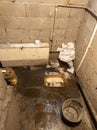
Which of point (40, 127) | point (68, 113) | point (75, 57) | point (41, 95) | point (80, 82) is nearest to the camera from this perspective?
point (40, 127)

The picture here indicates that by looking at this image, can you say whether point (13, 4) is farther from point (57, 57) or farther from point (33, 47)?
point (57, 57)

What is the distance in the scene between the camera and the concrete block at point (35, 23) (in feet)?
7.75

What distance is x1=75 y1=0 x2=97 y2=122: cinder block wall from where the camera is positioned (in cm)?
197

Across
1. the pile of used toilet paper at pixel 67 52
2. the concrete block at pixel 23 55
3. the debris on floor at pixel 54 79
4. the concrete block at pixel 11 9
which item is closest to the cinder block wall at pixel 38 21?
the concrete block at pixel 11 9

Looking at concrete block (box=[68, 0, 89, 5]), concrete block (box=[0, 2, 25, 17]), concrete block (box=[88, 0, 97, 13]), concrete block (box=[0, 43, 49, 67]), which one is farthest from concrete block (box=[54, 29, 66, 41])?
concrete block (box=[0, 2, 25, 17])

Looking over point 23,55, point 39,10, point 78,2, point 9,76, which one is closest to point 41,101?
point 9,76

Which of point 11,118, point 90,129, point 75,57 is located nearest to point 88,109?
point 90,129

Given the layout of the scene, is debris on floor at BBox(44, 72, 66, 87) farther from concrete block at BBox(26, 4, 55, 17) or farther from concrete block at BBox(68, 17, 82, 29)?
concrete block at BBox(26, 4, 55, 17)

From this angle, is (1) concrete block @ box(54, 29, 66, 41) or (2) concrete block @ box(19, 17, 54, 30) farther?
(1) concrete block @ box(54, 29, 66, 41)

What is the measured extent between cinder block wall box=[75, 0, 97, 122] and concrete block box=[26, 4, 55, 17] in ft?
2.13

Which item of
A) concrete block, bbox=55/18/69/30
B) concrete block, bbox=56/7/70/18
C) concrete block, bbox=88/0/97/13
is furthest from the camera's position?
concrete block, bbox=55/18/69/30

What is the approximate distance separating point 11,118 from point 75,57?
1745 millimetres

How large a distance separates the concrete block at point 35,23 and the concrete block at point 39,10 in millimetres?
78

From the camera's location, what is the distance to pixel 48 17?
2354mm
